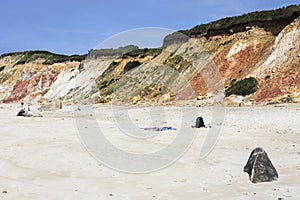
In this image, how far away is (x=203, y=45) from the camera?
42562 mm

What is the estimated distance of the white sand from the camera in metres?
6.82

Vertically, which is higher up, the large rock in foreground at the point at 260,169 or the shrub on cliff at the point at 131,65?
the shrub on cliff at the point at 131,65

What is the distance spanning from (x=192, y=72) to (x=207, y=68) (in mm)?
1531

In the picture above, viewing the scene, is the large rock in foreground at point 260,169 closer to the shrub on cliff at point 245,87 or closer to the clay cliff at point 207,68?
the clay cliff at point 207,68

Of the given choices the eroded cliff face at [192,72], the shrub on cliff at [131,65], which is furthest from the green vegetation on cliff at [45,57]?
the shrub on cliff at [131,65]

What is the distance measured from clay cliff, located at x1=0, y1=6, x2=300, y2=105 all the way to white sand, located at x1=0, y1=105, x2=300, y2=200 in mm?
11940

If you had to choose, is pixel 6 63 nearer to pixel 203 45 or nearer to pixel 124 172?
pixel 203 45

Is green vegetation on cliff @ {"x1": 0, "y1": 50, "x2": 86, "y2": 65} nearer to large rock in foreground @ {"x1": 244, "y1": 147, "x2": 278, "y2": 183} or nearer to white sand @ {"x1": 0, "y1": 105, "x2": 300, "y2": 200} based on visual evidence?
white sand @ {"x1": 0, "y1": 105, "x2": 300, "y2": 200}

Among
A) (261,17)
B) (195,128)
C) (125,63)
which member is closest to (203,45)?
(261,17)

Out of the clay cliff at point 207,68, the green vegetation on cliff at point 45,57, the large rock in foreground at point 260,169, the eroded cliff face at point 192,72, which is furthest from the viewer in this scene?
the green vegetation on cliff at point 45,57

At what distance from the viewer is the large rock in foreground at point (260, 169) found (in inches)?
292

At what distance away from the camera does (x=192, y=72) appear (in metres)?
38.7

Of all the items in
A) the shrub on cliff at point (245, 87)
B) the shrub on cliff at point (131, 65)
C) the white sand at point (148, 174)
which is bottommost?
the white sand at point (148, 174)

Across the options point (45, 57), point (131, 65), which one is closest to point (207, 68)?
point (131, 65)
